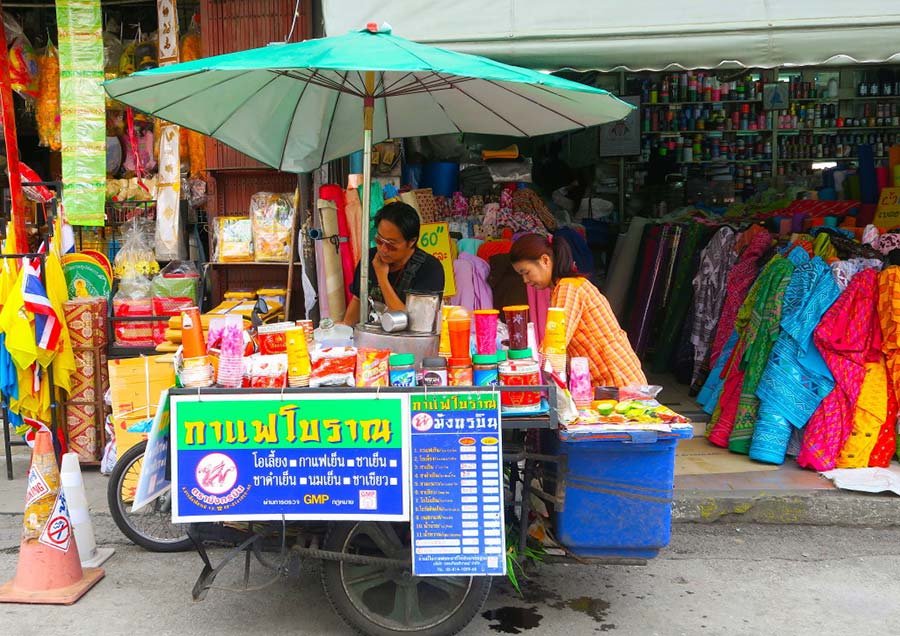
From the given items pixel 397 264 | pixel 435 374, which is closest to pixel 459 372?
pixel 435 374

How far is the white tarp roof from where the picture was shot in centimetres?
491

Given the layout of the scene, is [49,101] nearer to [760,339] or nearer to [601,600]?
[601,600]

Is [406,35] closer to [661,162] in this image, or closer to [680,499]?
[680,499]

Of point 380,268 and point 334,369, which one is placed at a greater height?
point 380,268

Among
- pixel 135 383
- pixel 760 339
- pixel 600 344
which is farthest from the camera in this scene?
pixel 760 339

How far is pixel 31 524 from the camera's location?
429cm

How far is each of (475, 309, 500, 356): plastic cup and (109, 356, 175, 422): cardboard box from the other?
2523mm

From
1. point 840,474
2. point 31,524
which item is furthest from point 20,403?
point 840,474

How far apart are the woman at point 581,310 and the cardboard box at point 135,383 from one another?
98.2 inches

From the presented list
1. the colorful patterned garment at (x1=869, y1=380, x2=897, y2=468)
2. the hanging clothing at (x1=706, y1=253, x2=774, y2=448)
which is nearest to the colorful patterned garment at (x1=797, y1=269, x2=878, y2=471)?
→ the colorful patterned garment at (x1=869, y1=380, x2=897, y2=468)

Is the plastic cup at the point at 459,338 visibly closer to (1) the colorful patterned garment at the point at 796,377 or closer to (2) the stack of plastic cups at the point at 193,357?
(2) the stack of plastic cups at the point at 193,357

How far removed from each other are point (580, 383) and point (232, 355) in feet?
5.02

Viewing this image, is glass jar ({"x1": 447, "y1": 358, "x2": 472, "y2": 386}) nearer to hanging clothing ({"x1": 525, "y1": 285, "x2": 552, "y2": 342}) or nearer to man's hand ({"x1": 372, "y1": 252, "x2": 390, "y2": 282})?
man's hand ({"x1": 372, "y1": 252, "x2": 390, "y2": 282})

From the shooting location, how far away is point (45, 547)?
4.27m
